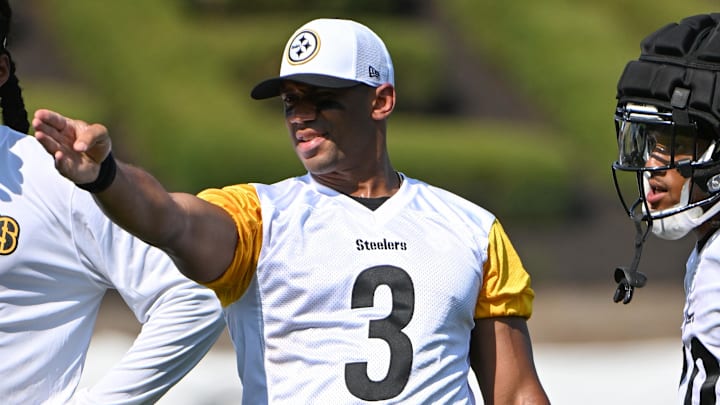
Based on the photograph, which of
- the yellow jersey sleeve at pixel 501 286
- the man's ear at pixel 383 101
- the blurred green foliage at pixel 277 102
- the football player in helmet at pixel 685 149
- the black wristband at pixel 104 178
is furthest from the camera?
the blurred green foliage at pixel 277 102

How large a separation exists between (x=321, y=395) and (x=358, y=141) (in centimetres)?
81

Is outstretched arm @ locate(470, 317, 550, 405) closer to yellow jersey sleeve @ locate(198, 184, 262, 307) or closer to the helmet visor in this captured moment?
the helmet visor

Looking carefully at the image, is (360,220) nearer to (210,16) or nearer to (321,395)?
(321,395)

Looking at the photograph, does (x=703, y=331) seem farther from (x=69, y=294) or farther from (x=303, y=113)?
(x=69, y=294)

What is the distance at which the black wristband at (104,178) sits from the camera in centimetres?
287

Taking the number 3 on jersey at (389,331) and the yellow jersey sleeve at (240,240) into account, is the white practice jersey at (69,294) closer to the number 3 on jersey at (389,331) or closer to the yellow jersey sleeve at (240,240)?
the yellow jersey sleeve at (240,240)

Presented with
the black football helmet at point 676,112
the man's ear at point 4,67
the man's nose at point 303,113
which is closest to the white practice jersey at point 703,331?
the black football helmet at point 676,112

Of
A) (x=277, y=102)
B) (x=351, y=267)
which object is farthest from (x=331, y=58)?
(x=277, y=102)

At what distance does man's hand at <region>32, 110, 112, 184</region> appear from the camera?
2760 millimetres

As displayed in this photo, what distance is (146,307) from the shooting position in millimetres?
3584

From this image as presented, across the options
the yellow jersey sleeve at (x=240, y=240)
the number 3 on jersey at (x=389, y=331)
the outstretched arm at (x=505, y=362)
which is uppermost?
the yellow jersey sleeve at (x=240, y=240)

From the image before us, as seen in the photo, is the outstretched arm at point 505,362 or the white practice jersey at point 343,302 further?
the outstretched arm at point 505,362

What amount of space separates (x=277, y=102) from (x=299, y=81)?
1176 cm

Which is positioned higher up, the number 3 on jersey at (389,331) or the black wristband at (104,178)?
the black wristband at (104,178)
